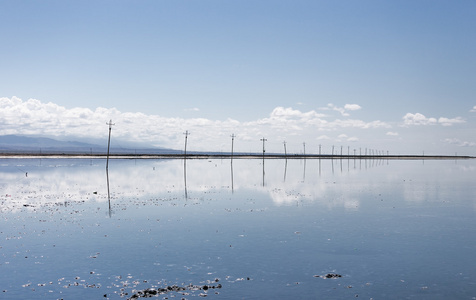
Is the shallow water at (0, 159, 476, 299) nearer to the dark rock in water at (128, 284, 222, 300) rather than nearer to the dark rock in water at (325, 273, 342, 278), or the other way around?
the dark rock in water at (128, 284, 222, 300)

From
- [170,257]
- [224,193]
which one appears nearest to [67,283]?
[170,257]

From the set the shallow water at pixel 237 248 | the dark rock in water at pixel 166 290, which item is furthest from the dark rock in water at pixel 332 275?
the dark rock in water at pixel 166 290

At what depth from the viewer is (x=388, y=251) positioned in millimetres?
26156

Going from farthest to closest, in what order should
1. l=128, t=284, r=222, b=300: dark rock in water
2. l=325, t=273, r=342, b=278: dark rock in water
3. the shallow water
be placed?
l=325, t=273, r=342, b=278: dark rock in water < the shallow water < l=128, t=284, r=222, b=300: dark rock in water

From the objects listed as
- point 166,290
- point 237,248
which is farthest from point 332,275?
point 166,290

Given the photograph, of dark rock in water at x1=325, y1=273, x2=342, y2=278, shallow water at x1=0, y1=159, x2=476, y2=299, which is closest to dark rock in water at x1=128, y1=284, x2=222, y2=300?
shallow water at x1=0, y1=159, x2=476, y2=299

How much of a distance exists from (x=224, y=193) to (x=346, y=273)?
39375mm

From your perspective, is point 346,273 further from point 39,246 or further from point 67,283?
point 39,246

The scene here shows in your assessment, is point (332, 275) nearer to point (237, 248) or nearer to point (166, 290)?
point (237, 248)

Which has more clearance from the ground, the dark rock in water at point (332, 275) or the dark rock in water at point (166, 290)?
the dark rock in water at point (166, 290)

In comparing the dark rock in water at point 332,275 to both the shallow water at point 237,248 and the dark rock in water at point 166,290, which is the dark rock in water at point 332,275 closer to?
the shallow water at point 237,248

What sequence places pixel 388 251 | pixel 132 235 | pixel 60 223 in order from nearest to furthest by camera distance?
pixel 388 251, pixel 132 235, pixel 60 223

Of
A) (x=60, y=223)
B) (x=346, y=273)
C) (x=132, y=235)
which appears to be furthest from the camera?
(x=60, y=223)

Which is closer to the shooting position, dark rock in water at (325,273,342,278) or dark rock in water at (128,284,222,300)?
dark rock in water at (128,284,222,300)
